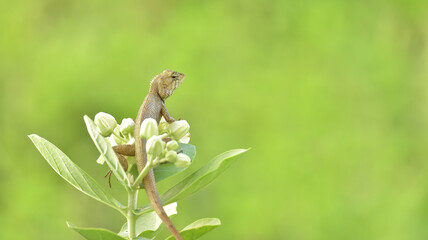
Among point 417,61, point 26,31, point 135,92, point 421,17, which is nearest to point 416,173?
point 417,61

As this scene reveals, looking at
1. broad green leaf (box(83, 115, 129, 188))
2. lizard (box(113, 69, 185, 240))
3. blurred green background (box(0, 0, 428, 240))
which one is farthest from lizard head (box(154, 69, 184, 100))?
blurred green background (box(0, 0, 428, 240))

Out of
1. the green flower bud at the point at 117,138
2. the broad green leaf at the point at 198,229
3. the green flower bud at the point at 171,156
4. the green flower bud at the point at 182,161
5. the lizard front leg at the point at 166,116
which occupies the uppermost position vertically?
the lizard front leg at the point at 166,116

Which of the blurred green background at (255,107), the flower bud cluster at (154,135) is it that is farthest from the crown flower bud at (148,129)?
the blurred green background at (255,107)

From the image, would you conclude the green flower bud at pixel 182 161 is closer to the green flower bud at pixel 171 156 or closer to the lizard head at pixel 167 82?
the green flower bud at pixel 171 156

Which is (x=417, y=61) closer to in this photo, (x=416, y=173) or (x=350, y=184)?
(x=416, y=173)

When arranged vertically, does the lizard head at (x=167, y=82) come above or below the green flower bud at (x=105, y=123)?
above

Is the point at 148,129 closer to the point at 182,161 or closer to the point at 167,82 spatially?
the point at 182,161
